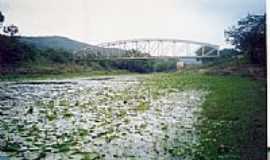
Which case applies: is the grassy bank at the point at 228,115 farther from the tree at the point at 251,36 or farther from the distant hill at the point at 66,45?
the distant hill at the point at 66,45

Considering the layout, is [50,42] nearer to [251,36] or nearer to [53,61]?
[53,61]

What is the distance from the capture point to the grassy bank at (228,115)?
8.02ft

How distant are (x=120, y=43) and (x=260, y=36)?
2.79 ft

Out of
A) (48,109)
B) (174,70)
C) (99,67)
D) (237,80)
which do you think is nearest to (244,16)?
(237,80)

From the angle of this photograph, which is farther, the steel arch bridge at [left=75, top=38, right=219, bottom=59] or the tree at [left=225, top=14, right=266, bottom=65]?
the tree at [left=225, top=14, right=266, bottom=65]

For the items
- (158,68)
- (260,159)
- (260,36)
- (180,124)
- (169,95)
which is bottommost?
(260,159)

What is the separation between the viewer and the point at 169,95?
2.47 metres

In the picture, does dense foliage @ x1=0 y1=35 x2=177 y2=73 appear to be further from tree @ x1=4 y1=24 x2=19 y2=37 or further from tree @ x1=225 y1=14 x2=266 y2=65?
tree @ x1=225 y1=14 x2=266 y2=65

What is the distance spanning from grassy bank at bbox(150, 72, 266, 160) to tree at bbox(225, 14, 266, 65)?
0.15 m

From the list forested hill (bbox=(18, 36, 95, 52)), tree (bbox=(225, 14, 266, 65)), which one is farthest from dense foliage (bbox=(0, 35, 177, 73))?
tree (bbox=(225, 14, 266, 65))

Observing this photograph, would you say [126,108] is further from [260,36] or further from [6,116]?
[260,36]

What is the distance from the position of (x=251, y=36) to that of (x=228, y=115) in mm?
487

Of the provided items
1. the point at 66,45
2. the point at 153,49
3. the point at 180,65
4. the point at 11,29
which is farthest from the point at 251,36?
the point at 11,29

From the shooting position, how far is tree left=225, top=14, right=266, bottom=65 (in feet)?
8.32
